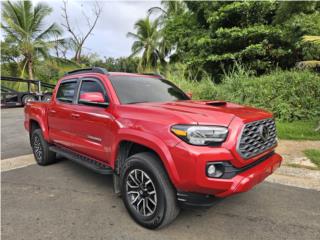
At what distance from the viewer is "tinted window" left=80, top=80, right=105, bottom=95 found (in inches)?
151

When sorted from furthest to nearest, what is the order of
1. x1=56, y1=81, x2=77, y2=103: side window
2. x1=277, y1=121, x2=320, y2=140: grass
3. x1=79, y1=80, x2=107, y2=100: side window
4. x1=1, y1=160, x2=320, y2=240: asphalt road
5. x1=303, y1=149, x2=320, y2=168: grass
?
x1=277, y1=121, x2=320, y2=140: grass, x1=303, y1=149, x2=320, y2=168: grass, x1=56, y1=81, x2=77, y2=103: side window, x1=79, y1=80, x2=107, y2=100: side window, x1=1, y1=160, x2=320, y2=240: asphalt road

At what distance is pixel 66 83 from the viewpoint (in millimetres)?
4824

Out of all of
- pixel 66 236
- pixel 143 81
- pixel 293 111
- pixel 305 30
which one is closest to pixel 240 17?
pixel 305 30

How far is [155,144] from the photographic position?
274 centimetres

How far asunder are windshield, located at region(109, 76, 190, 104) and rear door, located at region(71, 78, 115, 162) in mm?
225

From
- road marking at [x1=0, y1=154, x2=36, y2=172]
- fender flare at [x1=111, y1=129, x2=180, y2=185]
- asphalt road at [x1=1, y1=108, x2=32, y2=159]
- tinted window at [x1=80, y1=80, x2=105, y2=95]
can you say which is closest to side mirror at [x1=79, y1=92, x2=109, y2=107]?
tinted window at [x1=80, y1=80, x2=105, y2=95]

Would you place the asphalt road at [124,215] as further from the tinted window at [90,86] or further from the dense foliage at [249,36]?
the dense foliage at [249,36]

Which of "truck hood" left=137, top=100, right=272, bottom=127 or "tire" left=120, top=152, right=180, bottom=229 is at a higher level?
"truck hood" left=137, top=100, right=272, bottom=127

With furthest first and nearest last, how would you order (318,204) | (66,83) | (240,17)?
(240,17) → (66,83) → (318,204)

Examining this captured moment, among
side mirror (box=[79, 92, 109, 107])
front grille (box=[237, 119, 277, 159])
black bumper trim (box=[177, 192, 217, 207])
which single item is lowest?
black bumper trim (box=[177, 192, 217, 207])

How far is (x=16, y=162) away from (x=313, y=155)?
647 cm

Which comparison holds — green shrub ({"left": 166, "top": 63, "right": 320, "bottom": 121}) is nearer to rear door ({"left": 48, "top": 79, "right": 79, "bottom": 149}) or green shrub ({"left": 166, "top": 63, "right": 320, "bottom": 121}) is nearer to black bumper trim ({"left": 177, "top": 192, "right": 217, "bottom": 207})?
rear door ({"left": 48, "top": 79, "right": 79, "bottom": 149})

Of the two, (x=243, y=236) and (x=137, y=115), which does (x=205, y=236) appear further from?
(x=137, y=115)

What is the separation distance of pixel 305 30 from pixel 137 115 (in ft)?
31.1
